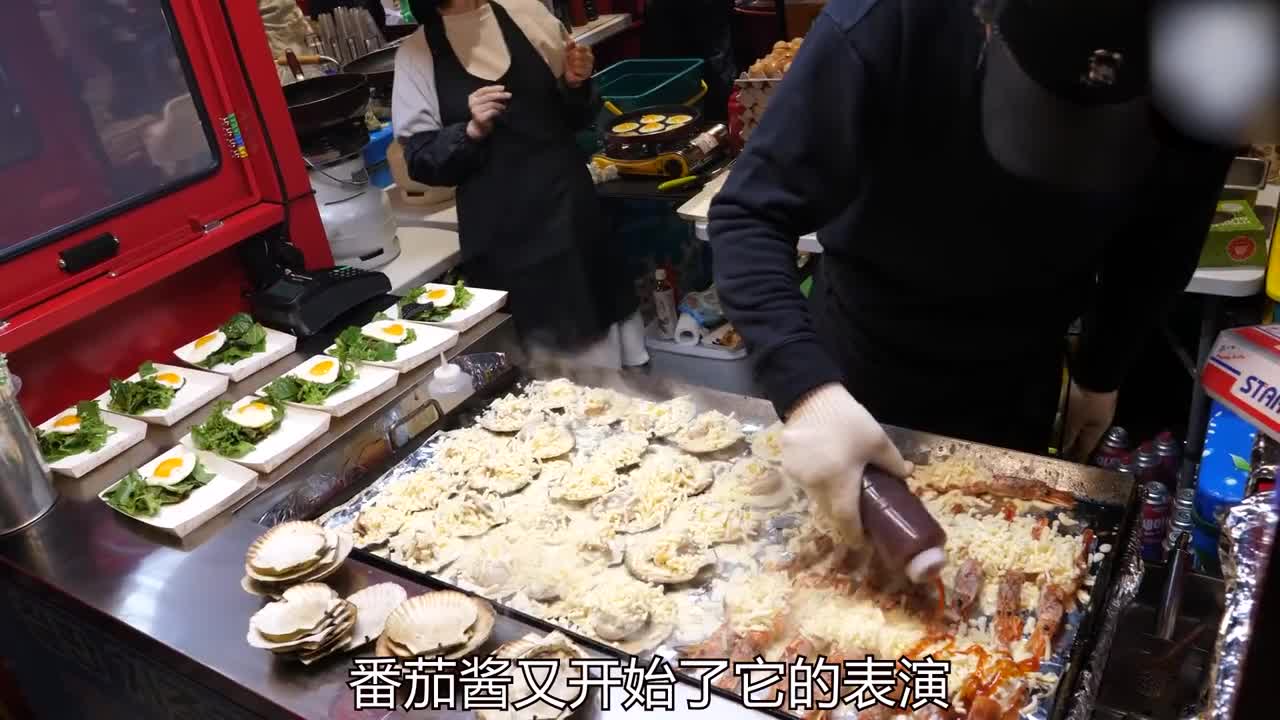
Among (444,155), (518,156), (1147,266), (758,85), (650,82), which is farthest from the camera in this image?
(650,82)

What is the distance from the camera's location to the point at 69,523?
2.04m

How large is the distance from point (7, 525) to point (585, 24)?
187 inches

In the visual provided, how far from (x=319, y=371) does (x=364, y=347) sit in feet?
0.48

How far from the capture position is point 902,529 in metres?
1.42

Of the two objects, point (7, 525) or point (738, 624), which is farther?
point (7, 525)

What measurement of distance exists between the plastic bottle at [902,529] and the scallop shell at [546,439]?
2.77 ft

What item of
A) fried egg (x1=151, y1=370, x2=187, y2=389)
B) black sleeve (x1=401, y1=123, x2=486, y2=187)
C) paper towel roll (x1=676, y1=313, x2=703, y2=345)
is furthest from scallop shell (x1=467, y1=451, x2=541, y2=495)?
paper towel roll (x1=676, y1=313, x2=703, y2=345)

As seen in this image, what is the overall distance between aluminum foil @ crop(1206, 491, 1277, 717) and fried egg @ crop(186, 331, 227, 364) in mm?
2498

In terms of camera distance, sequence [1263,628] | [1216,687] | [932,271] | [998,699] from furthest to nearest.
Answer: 1. [932,271]
2. [998,699]
3. [1216,687]
4. [1263,628]

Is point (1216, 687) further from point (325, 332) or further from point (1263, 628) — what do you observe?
point (325, 332)

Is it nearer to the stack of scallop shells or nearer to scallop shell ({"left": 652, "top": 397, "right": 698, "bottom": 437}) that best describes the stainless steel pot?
scallop shell ({"left": 652, "top": 397, "right": 698, "bottom": 437})

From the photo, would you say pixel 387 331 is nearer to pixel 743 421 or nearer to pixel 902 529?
pixel 743 421

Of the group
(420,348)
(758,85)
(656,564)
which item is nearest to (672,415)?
(656,564)

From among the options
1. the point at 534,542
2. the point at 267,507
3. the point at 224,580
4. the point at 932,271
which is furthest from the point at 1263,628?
the point at 267,507
